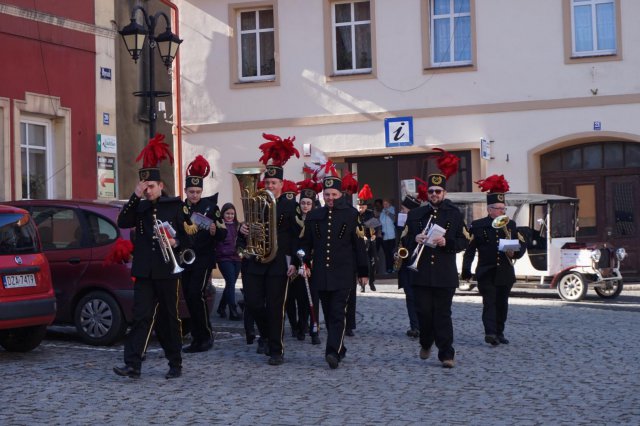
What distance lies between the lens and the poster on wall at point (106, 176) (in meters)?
22.6

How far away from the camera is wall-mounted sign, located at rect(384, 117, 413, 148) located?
26.5m

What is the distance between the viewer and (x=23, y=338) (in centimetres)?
1251

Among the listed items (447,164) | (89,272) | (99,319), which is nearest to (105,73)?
(89,272)

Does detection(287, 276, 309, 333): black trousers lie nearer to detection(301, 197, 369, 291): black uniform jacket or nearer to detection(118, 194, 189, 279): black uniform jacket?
detection(301, 197, 369, 291): black uniform jacket

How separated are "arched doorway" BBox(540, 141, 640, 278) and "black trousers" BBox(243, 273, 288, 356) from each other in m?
14.8

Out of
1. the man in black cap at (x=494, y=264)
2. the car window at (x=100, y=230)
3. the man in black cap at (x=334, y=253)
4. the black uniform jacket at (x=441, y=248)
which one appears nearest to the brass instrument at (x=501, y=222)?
the man in black cap at (x=494, y=264)

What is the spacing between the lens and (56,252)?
44.6ft

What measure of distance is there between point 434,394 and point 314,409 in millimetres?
1276

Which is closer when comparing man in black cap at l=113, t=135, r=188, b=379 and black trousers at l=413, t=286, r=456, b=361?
man in black cap at l=113, t=135, r=188, b=379

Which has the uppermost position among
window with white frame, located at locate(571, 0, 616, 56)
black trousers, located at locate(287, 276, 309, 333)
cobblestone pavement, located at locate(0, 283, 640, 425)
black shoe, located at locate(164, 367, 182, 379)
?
window with white frame, located at locate(571, 0, 616, 56)

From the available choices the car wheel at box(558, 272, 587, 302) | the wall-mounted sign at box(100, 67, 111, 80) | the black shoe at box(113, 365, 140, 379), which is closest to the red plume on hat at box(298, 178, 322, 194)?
the black shoe at box(113, 365, 140, 379)

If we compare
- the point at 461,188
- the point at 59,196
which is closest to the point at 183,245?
the point at 59,196

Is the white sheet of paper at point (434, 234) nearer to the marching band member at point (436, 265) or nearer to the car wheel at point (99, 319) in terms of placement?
the marching band member at point (436, 265)

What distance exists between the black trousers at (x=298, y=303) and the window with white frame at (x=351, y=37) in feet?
44.9
